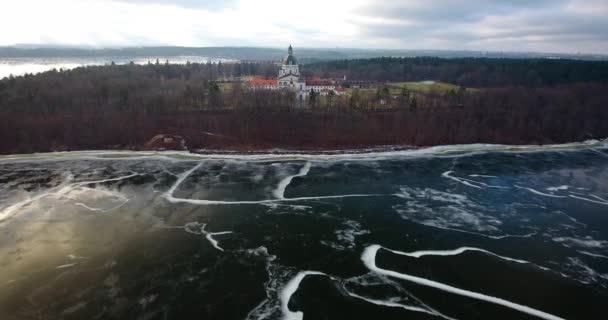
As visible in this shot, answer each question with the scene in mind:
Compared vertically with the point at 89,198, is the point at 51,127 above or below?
above

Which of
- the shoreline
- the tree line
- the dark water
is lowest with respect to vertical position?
the dark water

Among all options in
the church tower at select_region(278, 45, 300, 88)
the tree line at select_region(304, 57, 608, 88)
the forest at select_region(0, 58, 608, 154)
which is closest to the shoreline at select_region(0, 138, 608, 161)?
the forest at select_region(0, 58, 608, 154)

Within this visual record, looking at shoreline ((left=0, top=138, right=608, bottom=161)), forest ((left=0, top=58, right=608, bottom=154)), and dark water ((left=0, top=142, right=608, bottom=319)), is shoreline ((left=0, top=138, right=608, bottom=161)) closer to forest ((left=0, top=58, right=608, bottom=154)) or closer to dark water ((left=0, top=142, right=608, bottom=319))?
forest ((left=0, top=58, right=608, bottom=154))

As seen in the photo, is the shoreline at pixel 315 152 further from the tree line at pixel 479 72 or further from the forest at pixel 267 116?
the tree line at pixel 479 72

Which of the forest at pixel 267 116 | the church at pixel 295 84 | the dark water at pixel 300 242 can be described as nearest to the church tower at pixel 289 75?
the church at pixel 295 84

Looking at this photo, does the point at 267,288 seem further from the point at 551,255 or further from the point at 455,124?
the point at 455,124

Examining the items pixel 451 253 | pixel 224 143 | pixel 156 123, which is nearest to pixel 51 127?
pixel 156 123

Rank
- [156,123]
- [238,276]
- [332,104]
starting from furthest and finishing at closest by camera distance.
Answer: [332,104]
[156,123]
[238,276]
